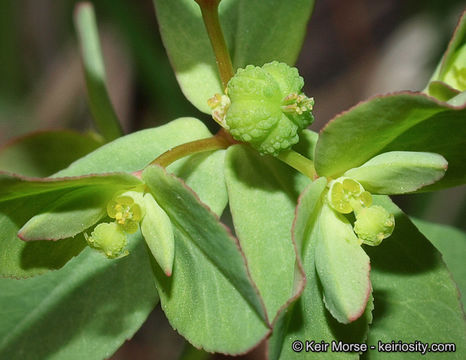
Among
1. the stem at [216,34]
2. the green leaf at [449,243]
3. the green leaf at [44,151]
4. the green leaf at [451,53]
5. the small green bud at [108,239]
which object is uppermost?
the stem at [216,34]

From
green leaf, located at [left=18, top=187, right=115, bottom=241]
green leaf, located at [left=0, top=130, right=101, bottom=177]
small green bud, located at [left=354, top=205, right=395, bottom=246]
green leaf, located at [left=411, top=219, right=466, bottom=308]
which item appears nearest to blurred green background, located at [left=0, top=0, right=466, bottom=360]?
green leaf, located at [left=411, top=219, right=466, bottom=308]

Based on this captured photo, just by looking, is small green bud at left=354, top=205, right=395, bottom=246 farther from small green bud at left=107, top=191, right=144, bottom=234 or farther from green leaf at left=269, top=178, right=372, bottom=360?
small green bud at left=107, top=191, right=144, bottom=234

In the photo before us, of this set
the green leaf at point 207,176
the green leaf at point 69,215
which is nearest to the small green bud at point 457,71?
the green leaf at point 207,176

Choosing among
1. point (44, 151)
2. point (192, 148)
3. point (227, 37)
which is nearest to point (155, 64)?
point (44, 151)

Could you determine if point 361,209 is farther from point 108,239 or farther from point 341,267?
point 108,239

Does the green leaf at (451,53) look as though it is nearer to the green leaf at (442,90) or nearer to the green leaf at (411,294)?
the green leaf at (442,90)
